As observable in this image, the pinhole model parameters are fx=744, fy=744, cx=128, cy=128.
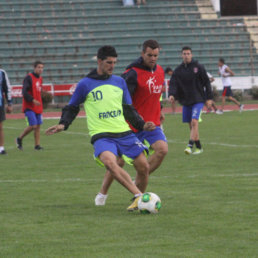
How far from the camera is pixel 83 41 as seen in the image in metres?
42.3

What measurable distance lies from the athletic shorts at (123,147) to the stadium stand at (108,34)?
30799 millimetres

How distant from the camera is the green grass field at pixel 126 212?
6164 millimetres

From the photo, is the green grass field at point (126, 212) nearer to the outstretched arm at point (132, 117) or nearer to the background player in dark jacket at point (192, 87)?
the background player in dark jacket at point (192, 87)

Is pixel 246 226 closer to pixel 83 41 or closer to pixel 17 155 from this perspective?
pixel 17 155

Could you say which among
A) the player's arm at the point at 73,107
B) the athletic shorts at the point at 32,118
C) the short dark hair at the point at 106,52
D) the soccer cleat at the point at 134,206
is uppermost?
the short dark hair at the point at 106,52

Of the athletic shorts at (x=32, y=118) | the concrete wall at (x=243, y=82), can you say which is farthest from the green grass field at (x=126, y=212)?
the concrete wall at (x=243, y=82)

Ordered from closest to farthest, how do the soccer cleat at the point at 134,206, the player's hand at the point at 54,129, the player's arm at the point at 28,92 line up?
the soccer cleat at the point at 134,206
the player's hand at the point at 54,129
the player's arm at the point at 28,92

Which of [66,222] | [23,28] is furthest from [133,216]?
[23,28]

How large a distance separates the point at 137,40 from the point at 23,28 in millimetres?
6555

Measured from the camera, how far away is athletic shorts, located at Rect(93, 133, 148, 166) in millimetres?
8203

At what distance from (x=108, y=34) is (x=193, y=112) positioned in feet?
91.9

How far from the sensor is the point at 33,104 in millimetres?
17938

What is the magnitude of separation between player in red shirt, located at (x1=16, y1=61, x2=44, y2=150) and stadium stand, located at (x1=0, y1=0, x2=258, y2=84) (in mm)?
20885

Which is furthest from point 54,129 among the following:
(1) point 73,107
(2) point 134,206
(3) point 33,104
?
(3) point 33,104
